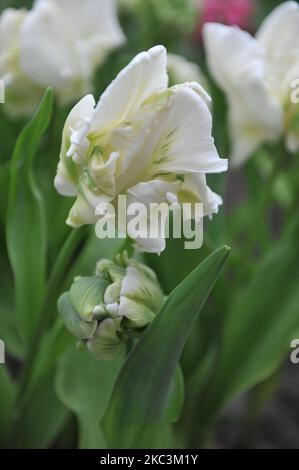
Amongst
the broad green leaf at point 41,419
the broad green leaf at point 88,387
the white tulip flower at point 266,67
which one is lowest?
the broad green leaf at point 41,419

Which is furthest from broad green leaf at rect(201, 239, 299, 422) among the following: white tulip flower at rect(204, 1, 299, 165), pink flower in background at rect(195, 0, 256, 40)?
pink flower in background at rect(195, 0, 256, 40)

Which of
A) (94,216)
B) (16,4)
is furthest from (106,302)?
(16,4)

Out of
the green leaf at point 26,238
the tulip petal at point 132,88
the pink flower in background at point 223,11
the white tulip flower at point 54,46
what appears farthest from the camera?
the pink flower in background at point 223,11

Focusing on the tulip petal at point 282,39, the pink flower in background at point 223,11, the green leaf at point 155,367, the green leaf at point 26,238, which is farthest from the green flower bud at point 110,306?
the pink flower in background at point 223,11

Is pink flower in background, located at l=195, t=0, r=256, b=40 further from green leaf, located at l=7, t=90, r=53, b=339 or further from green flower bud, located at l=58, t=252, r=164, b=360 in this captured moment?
green flower bud, located at l=58, t=252, r=164, b=360

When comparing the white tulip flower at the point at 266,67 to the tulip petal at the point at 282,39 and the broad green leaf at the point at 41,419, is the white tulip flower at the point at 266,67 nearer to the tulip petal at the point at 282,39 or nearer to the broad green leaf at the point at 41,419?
the tulip petal at the point at 282,39

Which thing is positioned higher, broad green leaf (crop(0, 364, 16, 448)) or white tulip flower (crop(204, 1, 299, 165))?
white tulip flower (crop(204, 1, 299, 165))

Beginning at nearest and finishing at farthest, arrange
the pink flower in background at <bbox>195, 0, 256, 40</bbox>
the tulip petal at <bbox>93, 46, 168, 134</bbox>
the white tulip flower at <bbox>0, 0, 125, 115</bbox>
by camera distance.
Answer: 1. the tulip petal at <bbox>93, 46, 168, 134</bbox>
2. the white tulip flower at <bbox>0, 0, 125, 115</bbox>
3. the pink flower in background at <bbox>195, 0, 256, 40</bbox>
